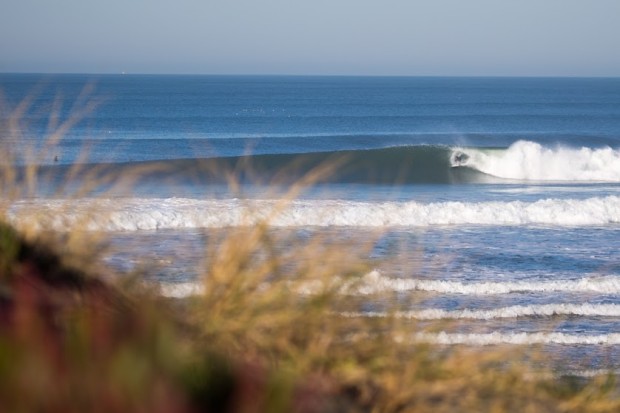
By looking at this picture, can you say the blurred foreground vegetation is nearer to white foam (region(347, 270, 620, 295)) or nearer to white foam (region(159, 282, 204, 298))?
white foam (region(159, 282, 204, 298))

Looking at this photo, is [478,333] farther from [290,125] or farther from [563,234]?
[290,125]

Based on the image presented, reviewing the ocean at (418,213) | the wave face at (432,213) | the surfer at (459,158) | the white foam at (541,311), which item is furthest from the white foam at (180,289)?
the surfer at (459,158)

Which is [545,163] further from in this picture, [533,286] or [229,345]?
[229,345]

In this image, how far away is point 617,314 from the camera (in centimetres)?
1003

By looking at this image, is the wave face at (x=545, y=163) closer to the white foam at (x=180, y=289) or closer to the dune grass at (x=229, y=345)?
the white foam at (x=180, y=289)

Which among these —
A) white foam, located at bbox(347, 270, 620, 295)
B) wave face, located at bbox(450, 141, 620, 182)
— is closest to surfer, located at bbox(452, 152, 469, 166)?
wave face, located at bbox(450, 141, 620, 182)

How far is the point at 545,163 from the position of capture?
1209 inches

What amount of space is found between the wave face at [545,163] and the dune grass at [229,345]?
26937 mm

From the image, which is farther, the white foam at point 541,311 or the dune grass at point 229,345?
the white foam at point 541,311

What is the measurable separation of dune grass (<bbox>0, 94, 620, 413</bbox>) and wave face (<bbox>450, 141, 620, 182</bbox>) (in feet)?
88.4

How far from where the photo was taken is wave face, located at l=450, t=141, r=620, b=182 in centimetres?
3002

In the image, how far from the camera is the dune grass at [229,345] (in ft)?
7.45

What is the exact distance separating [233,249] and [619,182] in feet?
89.1

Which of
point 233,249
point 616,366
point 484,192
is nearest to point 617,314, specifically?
point 616,366
